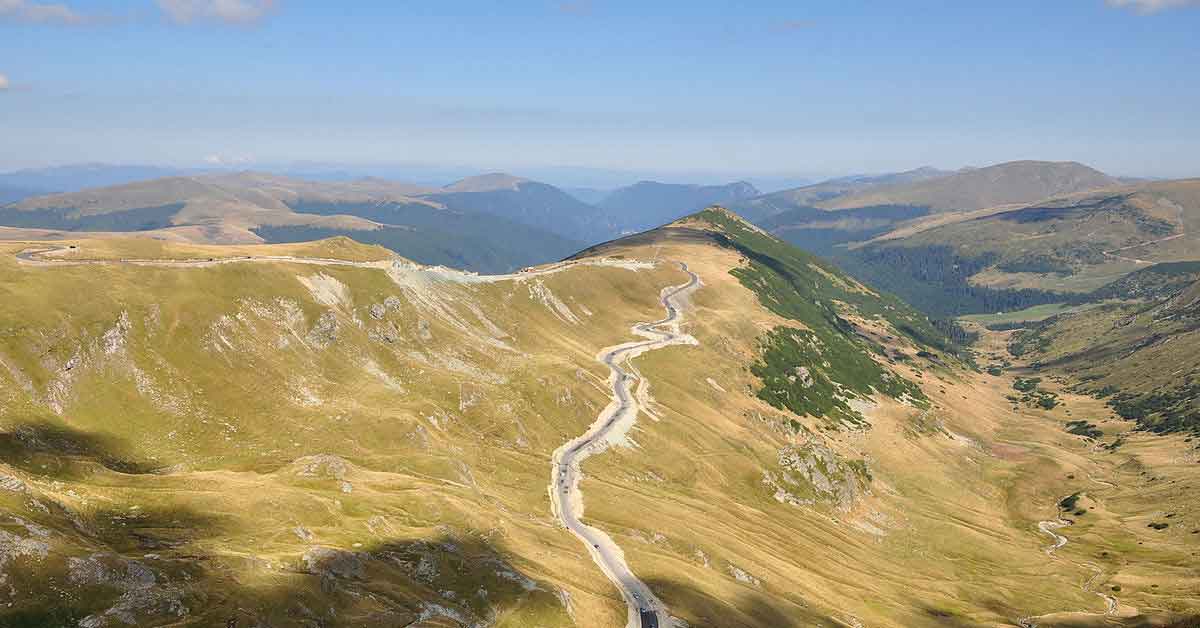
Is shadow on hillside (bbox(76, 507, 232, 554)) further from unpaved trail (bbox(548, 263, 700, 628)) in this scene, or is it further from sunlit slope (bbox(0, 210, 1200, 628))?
unpaved trail (bbox(548, 263, 700, 628))

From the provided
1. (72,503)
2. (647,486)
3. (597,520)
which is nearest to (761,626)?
(597,520)

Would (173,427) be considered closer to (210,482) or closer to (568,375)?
(210,482)

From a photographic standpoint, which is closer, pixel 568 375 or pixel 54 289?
pixel 54 289

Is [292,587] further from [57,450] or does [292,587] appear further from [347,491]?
[57,450]

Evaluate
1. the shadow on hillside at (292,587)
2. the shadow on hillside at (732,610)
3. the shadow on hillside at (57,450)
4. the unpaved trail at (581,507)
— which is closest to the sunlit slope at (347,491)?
the shadow on hillside at (292,587)

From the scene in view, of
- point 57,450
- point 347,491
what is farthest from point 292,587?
point 57,450

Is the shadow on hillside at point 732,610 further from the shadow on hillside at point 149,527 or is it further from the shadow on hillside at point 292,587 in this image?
the shadow on hillside at point 149,527
